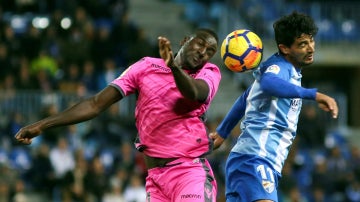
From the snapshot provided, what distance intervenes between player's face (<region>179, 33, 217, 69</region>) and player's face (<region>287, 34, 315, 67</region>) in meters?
0.68

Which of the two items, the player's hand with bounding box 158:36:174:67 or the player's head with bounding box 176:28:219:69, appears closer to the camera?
the player's hand with bounding box 158:36:174:67

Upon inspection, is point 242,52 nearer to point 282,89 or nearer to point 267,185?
point 282,89

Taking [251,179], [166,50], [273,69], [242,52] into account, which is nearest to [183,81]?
[166,50]

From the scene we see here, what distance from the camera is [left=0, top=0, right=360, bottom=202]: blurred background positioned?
16.1m

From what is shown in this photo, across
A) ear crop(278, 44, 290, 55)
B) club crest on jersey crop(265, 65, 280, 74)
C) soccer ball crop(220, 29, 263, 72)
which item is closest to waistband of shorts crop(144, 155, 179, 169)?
club crest on jersey crop(265, 65, 280, 74)

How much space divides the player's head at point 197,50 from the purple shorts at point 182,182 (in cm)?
74

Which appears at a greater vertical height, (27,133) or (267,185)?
(27,133)

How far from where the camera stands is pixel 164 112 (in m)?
7.35

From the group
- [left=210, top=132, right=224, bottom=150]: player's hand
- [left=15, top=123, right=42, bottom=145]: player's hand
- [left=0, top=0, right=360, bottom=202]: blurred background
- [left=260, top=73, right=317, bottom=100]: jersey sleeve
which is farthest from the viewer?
[left=0, top=0, right=360, bottom=202]: blurred background

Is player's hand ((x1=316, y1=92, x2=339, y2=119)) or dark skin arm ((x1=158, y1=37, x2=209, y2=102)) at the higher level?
dark skin arm ((x1=158, y1=37, x2=209, y2=102))

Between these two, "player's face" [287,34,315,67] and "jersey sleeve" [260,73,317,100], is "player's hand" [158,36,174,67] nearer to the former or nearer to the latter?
"jersey sleeve" [260,73,317,100]

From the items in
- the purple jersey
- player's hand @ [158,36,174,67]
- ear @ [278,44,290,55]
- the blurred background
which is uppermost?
player's hand @ [158,36,174,67]

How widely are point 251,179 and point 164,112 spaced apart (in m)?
0.88

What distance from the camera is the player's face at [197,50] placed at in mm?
7238
